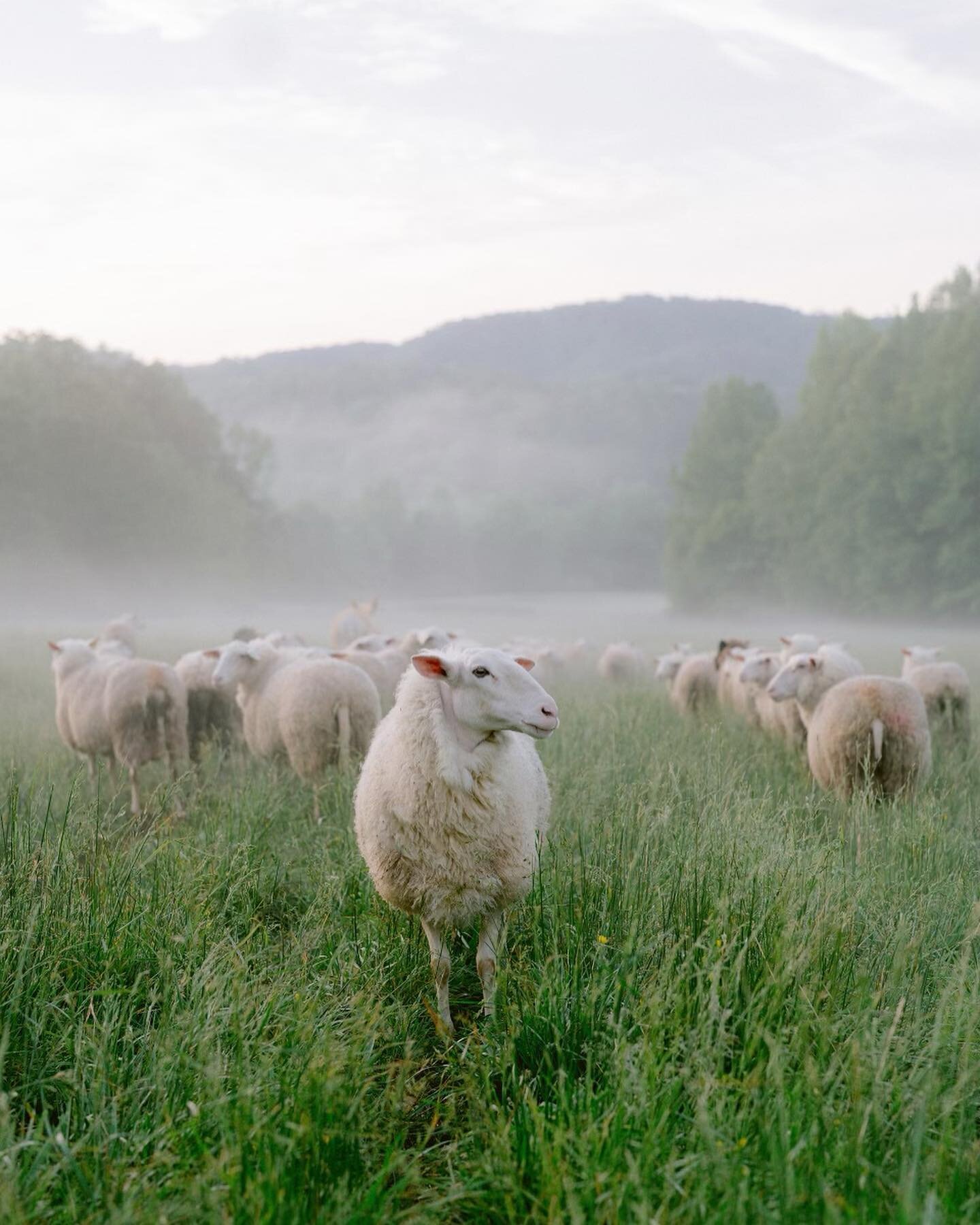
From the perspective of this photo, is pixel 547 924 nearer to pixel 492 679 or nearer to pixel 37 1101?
pixel 492 679

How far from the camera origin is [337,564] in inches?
1907

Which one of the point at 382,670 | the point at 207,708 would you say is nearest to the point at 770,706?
the point at 382,670

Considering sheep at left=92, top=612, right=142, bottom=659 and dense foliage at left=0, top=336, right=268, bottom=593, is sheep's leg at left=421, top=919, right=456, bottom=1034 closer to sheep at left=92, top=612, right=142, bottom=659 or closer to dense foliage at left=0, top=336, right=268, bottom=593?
sheep at left=92, top=612, right=142, bottom=659

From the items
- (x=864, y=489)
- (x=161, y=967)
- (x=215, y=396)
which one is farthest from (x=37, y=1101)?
(x=215, y=396)

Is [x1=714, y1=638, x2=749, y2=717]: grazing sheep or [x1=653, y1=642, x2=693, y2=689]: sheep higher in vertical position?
[x1=714, y1=638, x2=749, y2=717]: grazing sheep

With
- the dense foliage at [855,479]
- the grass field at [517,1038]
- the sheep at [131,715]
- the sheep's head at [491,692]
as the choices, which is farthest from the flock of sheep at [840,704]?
the dense foliage at [855,479]

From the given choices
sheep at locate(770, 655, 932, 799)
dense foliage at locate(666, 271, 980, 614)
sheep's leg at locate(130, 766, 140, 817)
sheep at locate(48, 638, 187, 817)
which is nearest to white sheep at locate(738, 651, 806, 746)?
sheep at locate(770, 655, 932, 799)

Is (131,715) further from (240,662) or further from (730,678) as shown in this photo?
(730,678)

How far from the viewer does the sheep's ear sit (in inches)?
141

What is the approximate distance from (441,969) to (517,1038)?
74 centimetres

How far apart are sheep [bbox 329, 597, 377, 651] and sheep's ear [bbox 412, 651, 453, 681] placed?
465 inches

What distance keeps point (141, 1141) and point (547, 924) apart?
1724mm

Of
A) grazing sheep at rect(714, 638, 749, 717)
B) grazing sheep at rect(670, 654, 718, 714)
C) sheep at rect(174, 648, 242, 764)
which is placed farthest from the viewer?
grazing sheep at rect(670, 654, 718, 714)

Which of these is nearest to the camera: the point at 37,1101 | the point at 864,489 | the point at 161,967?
the point at 37,1101
